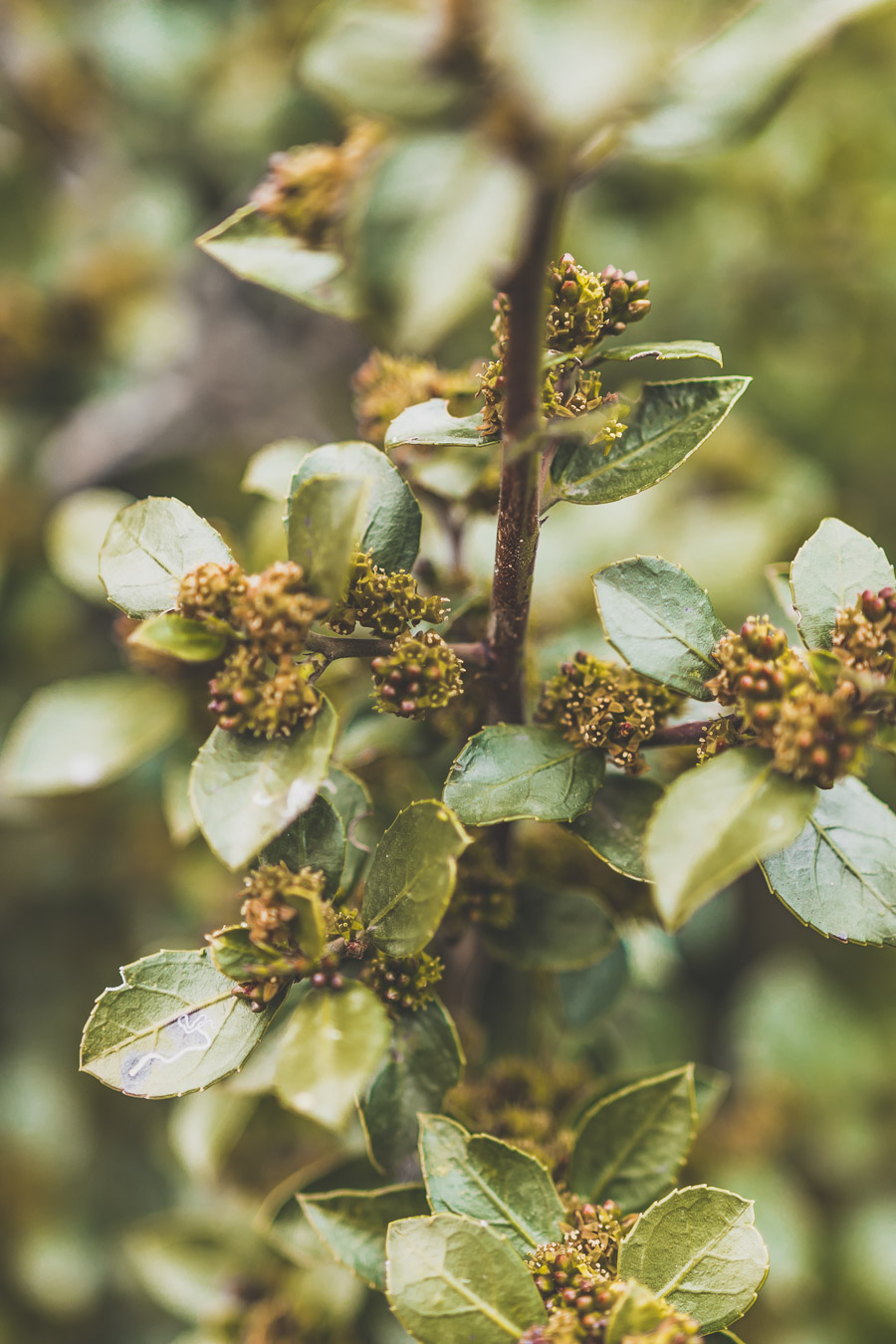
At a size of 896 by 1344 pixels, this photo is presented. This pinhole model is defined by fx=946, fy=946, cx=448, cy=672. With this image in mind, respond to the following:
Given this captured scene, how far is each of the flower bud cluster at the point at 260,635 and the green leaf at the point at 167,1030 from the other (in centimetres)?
16

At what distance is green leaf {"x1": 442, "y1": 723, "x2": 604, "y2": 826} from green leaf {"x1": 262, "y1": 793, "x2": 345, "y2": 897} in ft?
0.25

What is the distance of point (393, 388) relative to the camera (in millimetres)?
812

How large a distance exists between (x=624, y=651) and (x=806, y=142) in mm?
1513

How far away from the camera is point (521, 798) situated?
0.60 m

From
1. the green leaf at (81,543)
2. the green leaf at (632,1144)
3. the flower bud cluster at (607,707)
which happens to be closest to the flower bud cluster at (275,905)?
the flower bud cluster at (607,707)

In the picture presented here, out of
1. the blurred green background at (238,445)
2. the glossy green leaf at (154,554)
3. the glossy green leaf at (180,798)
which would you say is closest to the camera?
the glossy green leaf at (154,554)

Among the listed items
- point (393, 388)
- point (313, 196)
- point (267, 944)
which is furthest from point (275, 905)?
point (313, 196)

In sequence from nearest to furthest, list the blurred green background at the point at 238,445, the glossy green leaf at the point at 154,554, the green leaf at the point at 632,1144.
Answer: the glossy green leaf at the point at 154,554, the green leaf at the point at 632,1144, the blurred green background at the point at 238,445

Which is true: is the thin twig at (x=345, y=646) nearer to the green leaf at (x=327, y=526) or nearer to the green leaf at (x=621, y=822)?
the green leaf at (x=327, y=526)

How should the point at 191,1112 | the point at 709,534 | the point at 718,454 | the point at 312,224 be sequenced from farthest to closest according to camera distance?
the point at 718,454
the point at 709,534
the point at 191,1112
the point at 312,224

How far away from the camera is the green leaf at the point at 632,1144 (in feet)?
2.32

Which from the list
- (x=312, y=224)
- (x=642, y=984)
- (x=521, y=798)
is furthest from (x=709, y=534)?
(x=521, y=798)

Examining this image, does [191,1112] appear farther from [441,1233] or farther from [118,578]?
[118,578]

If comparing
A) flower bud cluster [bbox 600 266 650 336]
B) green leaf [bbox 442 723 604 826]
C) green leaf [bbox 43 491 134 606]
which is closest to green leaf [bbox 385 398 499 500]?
flower bud cluster [bbox 600 266 650 336]
